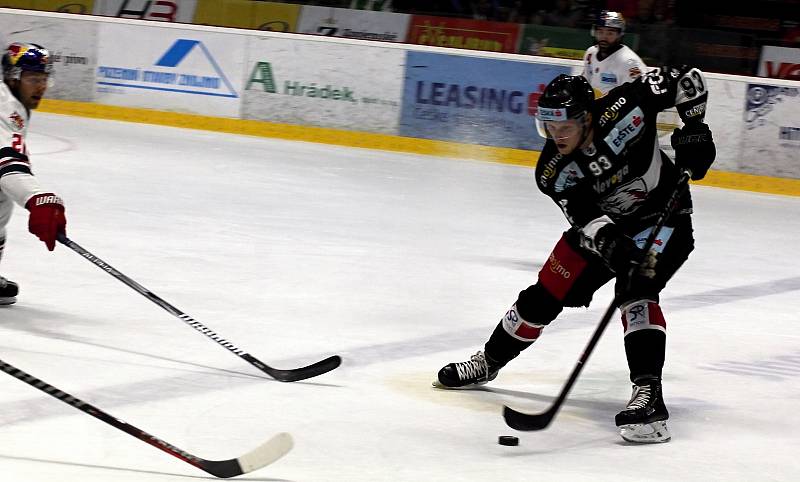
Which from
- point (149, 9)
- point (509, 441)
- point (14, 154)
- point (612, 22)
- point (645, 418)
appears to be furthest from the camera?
point (149, 9)

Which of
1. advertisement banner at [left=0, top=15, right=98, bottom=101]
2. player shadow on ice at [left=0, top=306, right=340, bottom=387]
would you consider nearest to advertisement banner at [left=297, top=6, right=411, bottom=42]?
advertisement banner at [left=0, top=15, right=98, bottom=101]

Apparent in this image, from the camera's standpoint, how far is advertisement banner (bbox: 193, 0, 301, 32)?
1209 centimetres

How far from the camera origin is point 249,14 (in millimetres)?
12219

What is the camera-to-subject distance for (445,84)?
9656 mm

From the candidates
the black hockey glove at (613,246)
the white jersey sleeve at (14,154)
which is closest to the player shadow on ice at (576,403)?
the black hockey glove at (613,246)

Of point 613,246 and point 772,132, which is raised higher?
point 613,246

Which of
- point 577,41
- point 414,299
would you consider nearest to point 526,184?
point 577,41

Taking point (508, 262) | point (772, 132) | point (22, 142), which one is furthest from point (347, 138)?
point (22, 142)

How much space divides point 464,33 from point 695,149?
826 cm

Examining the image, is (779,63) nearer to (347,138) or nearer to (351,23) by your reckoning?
(347,138)

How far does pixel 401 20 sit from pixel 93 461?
978cm

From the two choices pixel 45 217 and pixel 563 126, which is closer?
pixel 563 126

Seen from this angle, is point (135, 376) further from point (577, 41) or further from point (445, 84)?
point (577, 41)

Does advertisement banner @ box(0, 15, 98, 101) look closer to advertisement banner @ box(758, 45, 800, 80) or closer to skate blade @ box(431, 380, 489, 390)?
advertisement banner @ box(758, 45, 800, 80)
